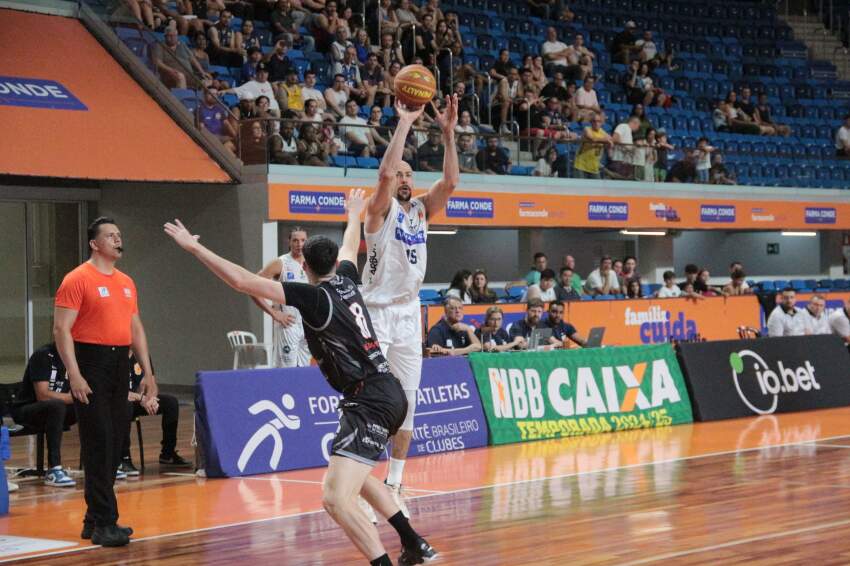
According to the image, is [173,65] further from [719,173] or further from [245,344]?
[719,173]

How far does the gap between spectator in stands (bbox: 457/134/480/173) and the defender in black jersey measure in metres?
15.1

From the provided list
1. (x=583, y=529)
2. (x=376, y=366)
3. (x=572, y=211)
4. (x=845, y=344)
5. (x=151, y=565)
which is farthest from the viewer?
(x=572, y=211)

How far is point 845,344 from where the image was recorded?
→ 18047mm

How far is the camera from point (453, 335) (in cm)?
1500

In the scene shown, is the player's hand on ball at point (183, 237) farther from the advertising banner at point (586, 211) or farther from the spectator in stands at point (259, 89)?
the spectator in stands at point (259, 89)

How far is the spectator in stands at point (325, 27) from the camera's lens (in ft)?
74.3

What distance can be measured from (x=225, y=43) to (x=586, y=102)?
26.7 ft

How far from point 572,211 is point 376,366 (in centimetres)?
1767

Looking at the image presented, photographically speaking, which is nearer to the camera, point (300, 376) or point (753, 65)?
point (300, 376)

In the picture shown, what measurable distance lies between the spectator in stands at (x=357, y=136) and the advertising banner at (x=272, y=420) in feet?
25.1

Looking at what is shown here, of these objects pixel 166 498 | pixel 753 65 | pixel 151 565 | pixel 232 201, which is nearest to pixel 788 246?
pixel 753 65

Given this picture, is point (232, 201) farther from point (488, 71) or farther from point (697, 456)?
point (697, 456)

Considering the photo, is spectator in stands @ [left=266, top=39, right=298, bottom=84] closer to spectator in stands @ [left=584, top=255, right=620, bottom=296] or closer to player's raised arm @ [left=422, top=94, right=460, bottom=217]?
spectator in stands @ [left=584, top=255, right=620, bottom=296]

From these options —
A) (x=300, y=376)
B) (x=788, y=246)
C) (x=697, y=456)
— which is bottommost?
(x=697, y=456)
